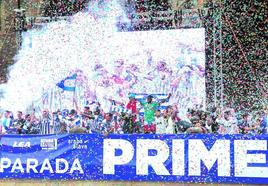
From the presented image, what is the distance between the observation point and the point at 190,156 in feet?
33.3

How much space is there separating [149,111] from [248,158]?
22.6 feet

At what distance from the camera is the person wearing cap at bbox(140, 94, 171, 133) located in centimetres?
1485

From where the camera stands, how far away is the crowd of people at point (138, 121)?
13789mm

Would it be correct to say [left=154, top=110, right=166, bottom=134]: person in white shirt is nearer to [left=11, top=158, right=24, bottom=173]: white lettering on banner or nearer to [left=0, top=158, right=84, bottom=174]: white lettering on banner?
[left=0, top=158, right=84, bottom=174]: white lettering on banner

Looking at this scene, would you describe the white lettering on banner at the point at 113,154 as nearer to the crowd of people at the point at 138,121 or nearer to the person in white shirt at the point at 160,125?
the crowd of people at the point at 138,121

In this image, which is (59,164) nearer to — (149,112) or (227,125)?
(227,125)

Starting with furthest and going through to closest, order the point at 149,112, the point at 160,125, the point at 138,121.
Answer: the point at 149,112, the point at 138,121, the point at 160,125

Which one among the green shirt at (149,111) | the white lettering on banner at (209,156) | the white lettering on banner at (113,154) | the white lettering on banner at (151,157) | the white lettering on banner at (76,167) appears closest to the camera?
the white lettering on banner at (209,156)

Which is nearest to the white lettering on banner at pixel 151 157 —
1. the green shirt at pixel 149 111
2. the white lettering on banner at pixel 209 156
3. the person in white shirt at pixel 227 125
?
the white lettering on banner at pixel 209 156

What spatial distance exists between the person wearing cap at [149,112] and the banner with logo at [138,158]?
138 inches

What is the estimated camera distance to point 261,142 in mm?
9906

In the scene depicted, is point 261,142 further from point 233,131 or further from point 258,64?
point 258,64

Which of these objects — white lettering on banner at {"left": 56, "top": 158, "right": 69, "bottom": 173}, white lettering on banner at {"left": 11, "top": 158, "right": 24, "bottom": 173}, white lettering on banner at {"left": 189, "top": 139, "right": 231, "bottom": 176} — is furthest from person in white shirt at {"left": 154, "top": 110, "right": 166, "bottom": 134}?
white lettering on banner at {"left": 11, "top": 158, "right": 24, "bottom": 173}

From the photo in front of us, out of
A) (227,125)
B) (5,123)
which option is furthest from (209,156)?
(5,123)
